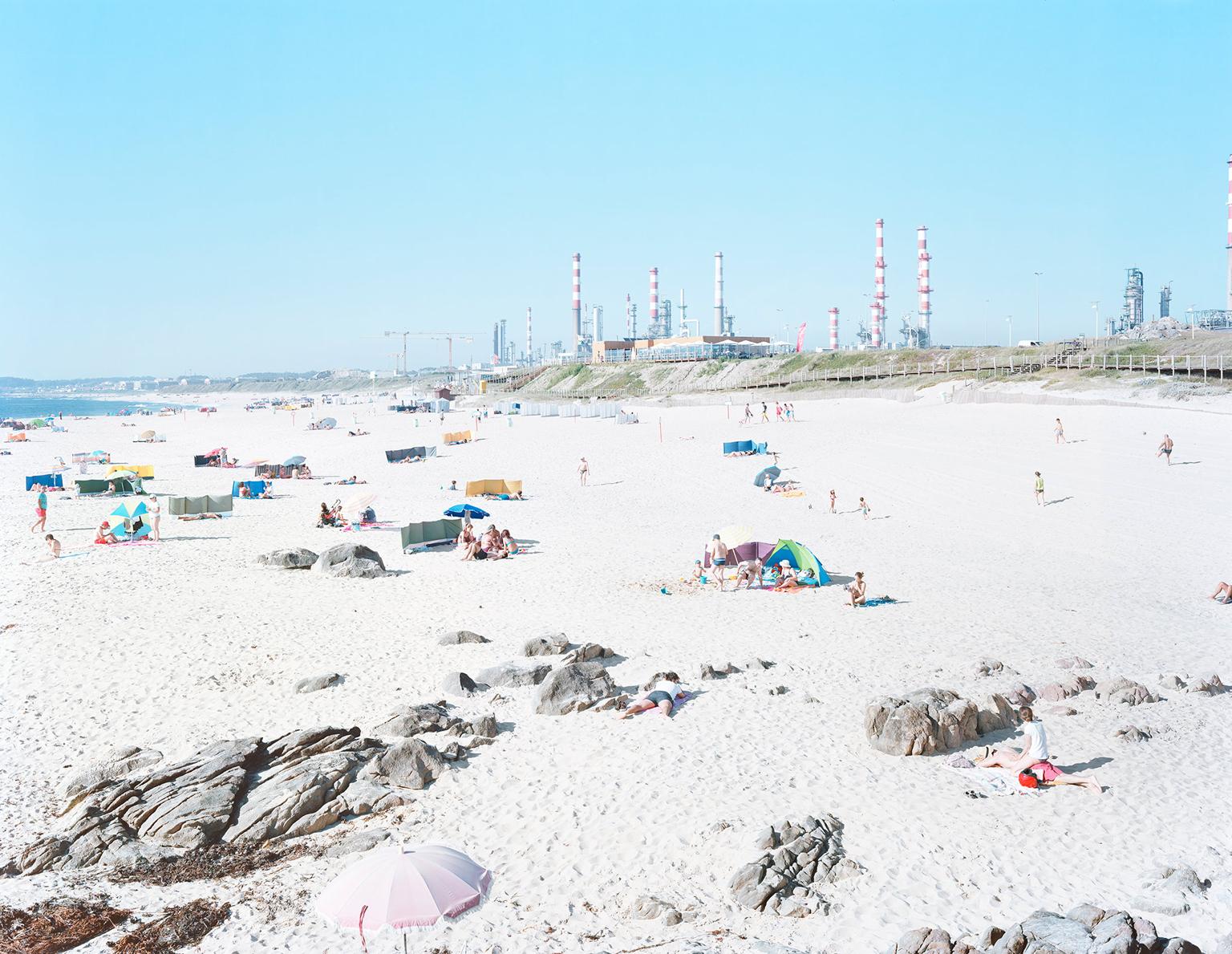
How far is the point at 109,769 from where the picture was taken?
8641mm

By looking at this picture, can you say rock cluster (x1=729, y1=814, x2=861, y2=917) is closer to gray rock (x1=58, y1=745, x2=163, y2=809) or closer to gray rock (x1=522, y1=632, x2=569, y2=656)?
gray rock (x1=522, y1=632, x2=569, y2=656)

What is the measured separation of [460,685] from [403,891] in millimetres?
5213

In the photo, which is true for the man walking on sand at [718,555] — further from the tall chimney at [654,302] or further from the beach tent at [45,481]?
the tall chimney at [654,302]

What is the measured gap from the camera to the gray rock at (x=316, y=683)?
10.9m

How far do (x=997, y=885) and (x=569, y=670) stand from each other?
4.99 m

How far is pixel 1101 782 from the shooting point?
27.5 ft

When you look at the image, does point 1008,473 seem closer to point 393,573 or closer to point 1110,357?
point 393,573

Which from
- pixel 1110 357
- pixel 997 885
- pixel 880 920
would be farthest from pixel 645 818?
pixel 1110 357

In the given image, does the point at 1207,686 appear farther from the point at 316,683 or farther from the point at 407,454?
the point at 407,454

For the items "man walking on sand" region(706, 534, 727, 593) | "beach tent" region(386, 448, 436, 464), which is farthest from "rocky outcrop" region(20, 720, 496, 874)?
"beach tent" region(386, 448, 436, 464)

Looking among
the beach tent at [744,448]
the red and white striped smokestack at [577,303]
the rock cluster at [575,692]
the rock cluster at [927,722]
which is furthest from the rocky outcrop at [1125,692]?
the red and white striped smokestack at [577,303]

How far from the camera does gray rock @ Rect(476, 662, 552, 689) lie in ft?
35.4

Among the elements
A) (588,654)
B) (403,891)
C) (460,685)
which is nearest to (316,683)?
(460,685)

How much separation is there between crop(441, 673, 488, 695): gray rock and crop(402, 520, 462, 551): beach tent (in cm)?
852
